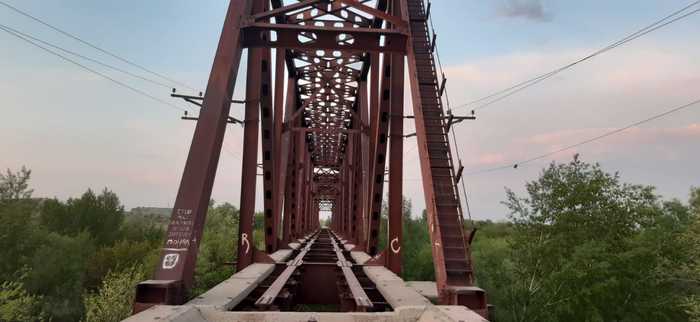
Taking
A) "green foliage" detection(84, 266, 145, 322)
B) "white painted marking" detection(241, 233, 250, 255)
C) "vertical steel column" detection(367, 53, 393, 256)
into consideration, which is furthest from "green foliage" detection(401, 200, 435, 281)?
"white painted marking" detection(241, 233, 250, 255)

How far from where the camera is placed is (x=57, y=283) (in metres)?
42.2

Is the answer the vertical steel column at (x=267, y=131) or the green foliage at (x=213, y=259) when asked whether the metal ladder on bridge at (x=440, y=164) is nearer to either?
the vertical steel column at (x=267, y=131)

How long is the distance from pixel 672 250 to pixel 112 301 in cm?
3606

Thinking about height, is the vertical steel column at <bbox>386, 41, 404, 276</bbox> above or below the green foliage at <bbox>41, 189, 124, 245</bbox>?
below

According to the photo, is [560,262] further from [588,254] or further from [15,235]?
[15,235]

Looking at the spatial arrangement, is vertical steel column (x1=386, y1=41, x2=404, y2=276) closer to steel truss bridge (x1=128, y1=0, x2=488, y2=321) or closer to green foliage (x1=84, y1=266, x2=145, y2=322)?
steel truss bridge (x1=128, y1=0, x2=488, y2=321)

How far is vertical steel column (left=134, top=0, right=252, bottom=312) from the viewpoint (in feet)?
18.1

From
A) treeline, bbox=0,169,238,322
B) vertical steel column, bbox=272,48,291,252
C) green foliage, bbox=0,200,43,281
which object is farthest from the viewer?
green foliage, bbox=0,200,43,281

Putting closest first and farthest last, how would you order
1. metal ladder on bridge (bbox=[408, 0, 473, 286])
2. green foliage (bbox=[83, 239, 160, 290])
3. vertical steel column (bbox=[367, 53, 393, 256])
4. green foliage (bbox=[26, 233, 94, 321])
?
metal ladder on bridge (bbox=[408, 0, 473, 286]), vertical steel column (bbox=[367, 53, 393, 256]), green foliage (bbox=[26, 233, 94, 321]), green foliage (bbox=[83, 239, 160, 290])

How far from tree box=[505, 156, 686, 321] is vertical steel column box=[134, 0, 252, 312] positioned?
2541 centimetres

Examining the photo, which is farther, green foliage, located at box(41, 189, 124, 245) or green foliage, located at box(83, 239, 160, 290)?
green foliage, located at box(41, 189, 124, 245)

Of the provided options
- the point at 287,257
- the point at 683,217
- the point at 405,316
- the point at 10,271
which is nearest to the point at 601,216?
the point at 683,217

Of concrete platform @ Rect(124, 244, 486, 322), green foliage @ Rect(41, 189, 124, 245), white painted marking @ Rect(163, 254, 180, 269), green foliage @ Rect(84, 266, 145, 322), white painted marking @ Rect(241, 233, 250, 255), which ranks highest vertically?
green foliage @ Rect(41, 189, 124, 245)

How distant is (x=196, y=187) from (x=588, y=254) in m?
26.4
